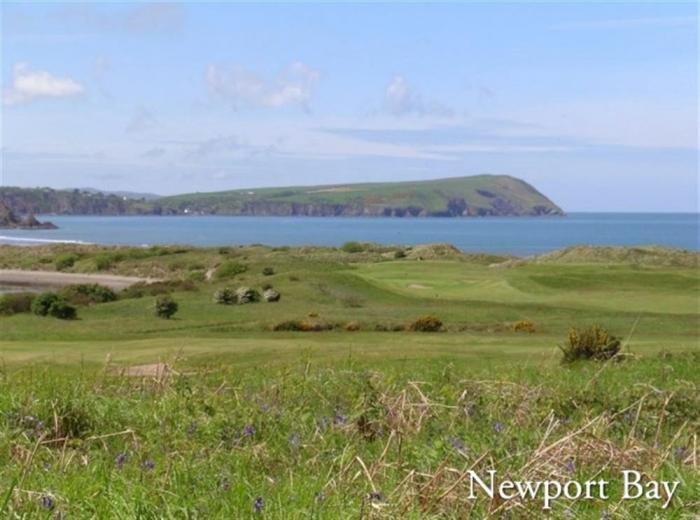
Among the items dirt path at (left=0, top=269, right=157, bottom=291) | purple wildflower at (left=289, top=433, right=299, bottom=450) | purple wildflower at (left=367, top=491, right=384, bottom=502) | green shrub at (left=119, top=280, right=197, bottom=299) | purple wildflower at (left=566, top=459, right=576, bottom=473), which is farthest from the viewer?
dirt path at (left=0, top=269, right=157, bottom=291)

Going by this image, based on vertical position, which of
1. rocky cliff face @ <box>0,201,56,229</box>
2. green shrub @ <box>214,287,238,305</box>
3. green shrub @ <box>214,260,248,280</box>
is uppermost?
green shrub @ <box>214,287,238,305</box>

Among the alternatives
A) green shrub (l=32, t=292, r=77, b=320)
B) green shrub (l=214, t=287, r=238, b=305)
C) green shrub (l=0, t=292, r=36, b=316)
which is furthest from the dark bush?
green shrub (l=214, t=287, r=238, b=305)

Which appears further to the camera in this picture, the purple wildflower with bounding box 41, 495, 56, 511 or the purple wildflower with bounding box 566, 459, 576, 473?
the purple wildflower with bounding box 566, 459, 576, 473

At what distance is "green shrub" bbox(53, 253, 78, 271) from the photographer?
6525cm

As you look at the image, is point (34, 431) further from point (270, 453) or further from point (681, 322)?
point (681, 322)

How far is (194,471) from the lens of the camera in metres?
7.13

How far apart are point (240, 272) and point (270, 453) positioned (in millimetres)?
34759

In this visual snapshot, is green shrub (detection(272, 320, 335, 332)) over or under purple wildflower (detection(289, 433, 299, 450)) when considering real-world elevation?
under

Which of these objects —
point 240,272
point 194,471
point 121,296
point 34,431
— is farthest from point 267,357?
point 240,272

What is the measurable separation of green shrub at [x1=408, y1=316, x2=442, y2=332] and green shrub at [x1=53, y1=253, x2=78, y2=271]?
43.9 metres

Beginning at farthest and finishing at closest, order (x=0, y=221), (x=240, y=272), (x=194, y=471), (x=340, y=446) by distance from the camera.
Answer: (x=0, y=221)
(x=240, y=272)
(x=340, y=446)
(x=194, y=471)

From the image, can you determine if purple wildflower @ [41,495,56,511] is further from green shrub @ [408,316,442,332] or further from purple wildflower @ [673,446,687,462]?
green shrub @ [408,316,442,332]

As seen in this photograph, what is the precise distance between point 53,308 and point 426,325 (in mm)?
10214

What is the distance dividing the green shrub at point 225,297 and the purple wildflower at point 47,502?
25585 millimetres
